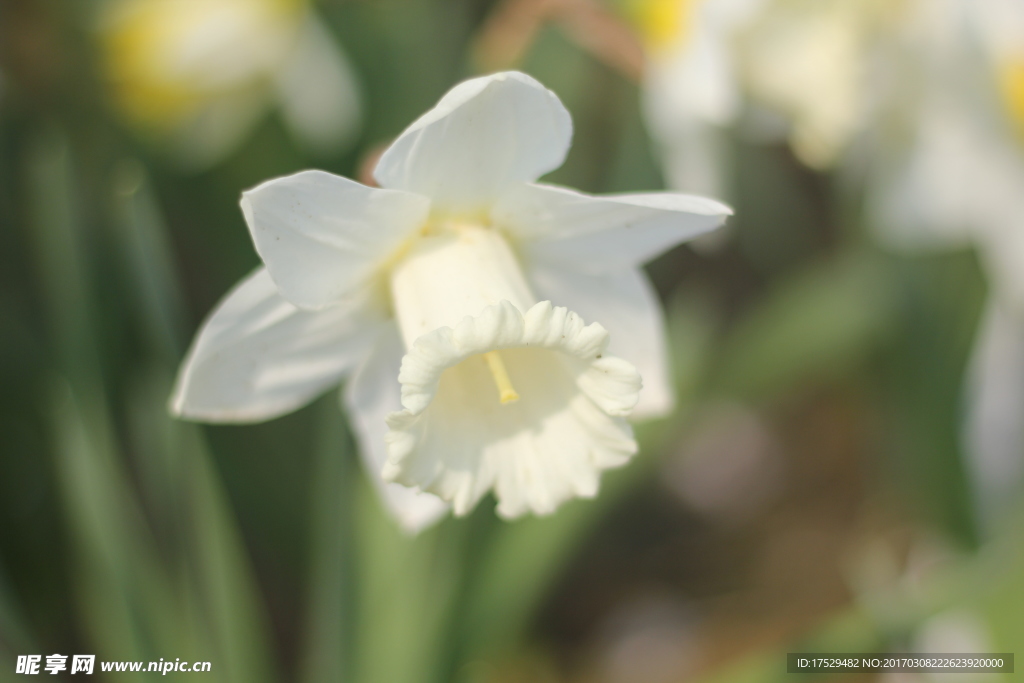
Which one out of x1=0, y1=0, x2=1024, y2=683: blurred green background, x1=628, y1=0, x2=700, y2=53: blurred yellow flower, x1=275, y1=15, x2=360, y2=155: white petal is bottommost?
x1=0, y1=0, x2=1024, y2=683: blurred green background

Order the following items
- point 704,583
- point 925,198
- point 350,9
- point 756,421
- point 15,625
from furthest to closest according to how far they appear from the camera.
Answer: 1. point 756,421
2. point 704,583
3. point 350,9
4. point 925,198
5. point 15,625

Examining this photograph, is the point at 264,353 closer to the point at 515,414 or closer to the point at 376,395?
the point at 376,395

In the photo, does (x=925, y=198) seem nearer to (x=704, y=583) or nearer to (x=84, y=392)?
(x=704, y=583)

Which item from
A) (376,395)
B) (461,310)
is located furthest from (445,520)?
(461,310)

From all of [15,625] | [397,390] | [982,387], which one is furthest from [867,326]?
[15,625]

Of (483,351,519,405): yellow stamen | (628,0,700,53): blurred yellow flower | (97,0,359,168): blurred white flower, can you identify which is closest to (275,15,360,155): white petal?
(97,0,359,168): blurred white flower

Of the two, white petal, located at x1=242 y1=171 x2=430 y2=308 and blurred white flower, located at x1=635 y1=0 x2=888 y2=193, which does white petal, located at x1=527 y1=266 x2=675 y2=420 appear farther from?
blurred white flower, located at x1=635 y1=0 x2=888 y2=193

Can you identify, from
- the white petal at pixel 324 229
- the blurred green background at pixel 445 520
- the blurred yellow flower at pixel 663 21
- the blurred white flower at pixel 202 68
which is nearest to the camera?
the white petal at pixel 324 229

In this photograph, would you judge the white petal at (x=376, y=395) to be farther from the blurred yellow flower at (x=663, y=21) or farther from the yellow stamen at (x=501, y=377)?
the blurred yellow flower at (x=663, y=21)

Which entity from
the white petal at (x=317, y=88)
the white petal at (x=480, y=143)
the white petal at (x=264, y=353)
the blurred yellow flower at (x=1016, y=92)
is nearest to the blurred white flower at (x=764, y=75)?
the blurred yellow flower at (x=1016, y=92)
